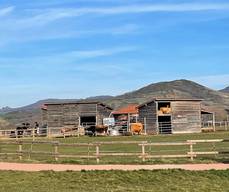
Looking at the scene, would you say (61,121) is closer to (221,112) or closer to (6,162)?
(6,162)

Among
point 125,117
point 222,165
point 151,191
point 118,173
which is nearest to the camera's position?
point 151,191

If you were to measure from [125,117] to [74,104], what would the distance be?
1097cm

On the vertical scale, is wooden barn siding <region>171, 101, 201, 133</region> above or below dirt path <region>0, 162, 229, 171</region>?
above

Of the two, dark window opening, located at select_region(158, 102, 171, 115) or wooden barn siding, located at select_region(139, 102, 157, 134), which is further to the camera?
dark window opening, located at select_region(158, 102, 171, 115)

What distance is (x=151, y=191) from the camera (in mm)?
18078

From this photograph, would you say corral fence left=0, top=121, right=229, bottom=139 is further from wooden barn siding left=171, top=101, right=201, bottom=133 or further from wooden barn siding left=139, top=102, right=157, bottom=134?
wooden barn siding left=171, top=101, right=201, bottom=133

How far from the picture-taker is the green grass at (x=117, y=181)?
1877cm

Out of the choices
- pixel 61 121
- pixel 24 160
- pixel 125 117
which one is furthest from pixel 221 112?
pixel 24 160

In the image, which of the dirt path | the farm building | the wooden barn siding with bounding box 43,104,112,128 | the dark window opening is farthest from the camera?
the wooden barn siding with bounding box 43,104,112,128

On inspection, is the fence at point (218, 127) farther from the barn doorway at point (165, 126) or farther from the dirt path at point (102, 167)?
the dirt path at point (102, 167)

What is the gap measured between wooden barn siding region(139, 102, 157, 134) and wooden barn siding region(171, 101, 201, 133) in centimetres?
290

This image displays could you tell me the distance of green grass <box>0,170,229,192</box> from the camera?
18.8 m

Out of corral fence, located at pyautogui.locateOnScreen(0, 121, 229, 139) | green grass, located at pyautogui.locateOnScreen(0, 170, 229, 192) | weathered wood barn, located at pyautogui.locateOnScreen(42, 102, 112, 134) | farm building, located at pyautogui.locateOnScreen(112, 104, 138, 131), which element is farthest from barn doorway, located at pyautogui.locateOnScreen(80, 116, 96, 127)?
green grass, located at pyautogui.locateOnScreen(0, 170, 229, 192)

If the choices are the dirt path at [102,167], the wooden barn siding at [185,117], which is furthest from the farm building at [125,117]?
the dirt path at [102,167]
